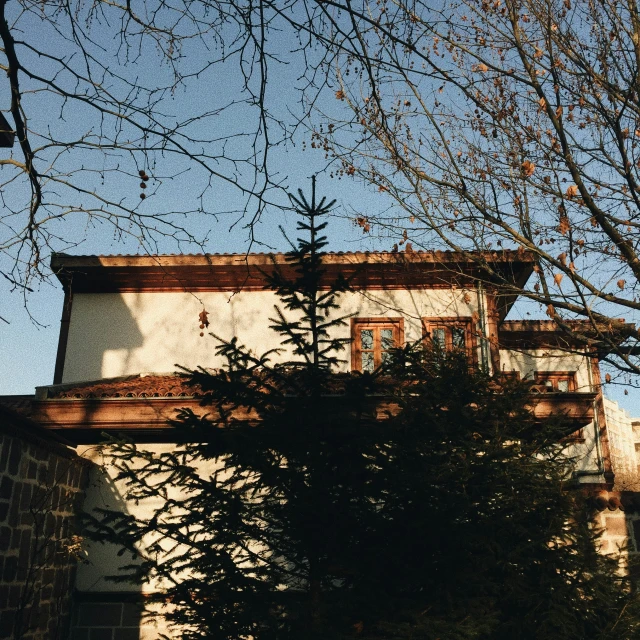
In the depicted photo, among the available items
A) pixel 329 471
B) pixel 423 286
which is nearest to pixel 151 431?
pixel 329 471

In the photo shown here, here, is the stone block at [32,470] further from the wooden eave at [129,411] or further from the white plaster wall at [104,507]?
the white plaster wall at [104,507]

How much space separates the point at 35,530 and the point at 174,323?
5.09 metres

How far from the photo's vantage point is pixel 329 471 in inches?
160

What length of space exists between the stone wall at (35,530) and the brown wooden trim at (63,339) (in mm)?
3062

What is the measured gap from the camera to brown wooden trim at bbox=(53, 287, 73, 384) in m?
11.0

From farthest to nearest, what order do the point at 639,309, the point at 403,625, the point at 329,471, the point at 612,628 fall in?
the point at 639,309 → the point at 612,628 → the point at 329,471 → the point at 403,625

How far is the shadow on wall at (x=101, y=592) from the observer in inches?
323

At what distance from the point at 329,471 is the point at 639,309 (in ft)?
17.2

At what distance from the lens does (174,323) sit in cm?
1135

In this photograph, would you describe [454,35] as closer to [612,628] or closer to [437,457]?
[437,457]

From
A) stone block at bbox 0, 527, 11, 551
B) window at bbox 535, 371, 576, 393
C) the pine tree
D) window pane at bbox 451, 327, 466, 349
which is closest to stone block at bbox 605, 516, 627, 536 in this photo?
the pine tree

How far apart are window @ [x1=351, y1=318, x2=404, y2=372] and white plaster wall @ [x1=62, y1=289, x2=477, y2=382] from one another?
12cm

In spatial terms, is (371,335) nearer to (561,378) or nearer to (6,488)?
(561,378)

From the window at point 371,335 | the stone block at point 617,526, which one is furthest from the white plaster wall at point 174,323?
the stone block at point 617,526
